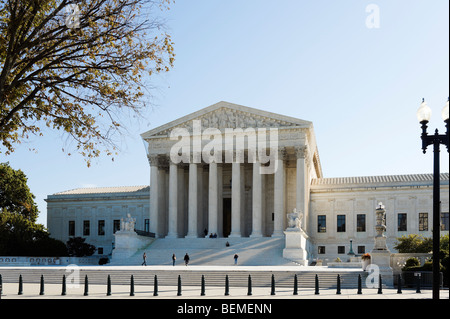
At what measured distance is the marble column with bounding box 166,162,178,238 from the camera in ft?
216

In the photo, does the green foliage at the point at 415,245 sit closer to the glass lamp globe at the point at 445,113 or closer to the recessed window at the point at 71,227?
the glass lamp globe at the point at 445,113

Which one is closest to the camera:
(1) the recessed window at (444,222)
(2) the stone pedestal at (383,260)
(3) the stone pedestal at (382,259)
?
(2) the stone pedestal at (383,260)

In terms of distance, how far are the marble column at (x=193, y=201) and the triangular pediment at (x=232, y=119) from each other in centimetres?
488

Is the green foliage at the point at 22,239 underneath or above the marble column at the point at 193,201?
underneath

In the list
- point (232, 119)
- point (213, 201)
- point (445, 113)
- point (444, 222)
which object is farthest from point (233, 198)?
point (445, 113)

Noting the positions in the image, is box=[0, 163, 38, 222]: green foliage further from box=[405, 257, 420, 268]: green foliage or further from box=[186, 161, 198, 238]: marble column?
box=[405, 257, 420, 268]: green foliage

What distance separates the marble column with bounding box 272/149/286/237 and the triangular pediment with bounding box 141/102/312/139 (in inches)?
135

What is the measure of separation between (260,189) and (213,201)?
5578 millimetres

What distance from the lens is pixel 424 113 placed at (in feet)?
54.2

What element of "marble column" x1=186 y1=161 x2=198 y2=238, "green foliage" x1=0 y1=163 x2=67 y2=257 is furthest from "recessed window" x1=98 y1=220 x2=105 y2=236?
"marble column" x1=186 y1=161 x2=198 y2=238

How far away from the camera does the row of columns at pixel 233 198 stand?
63.0 metres

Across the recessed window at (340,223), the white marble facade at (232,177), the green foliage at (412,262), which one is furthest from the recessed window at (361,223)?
the green foliage at (412,262)

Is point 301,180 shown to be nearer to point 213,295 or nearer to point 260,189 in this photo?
point 260,189
